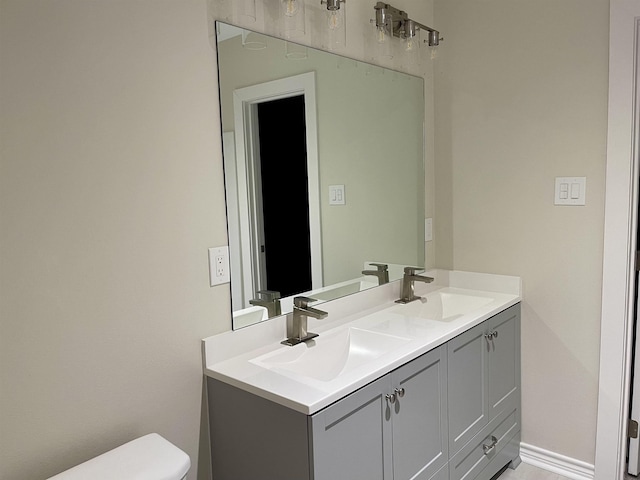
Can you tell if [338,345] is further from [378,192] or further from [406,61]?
[406,61]

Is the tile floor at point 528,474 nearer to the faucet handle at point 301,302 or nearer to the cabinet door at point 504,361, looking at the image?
the cabinet door at point 504,361

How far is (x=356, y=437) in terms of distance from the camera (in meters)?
1.50

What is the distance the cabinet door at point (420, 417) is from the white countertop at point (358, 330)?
0.06 m

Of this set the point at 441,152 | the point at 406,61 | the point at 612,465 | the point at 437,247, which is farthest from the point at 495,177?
the point at 612,465

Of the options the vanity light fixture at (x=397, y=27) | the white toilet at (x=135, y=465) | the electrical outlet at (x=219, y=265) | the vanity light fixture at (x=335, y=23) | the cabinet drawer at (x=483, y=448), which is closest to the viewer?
the white toilet at (x=135, y=465)

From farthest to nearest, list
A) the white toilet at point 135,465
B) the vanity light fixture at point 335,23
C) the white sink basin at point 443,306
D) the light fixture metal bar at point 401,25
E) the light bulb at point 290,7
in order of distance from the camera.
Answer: the white sink basin at point 443,306 < the light fixture metal bar at point 401,25 < the vanity light fixture at point 335,23 < the light bulb at point 290,7 < the white toilet at point 135,465

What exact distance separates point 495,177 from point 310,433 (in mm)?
1663

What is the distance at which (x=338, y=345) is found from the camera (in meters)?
1.93

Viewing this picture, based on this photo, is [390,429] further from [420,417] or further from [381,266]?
[381,266]

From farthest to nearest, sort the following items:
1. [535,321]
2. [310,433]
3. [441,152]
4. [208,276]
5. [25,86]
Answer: [441,152]
[535,321]
[208,276]
[310,433]
[25,86]

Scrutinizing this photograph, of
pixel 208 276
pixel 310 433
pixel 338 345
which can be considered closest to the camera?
pixel 310 433

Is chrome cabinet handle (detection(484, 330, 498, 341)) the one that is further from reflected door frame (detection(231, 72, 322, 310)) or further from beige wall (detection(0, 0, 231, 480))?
beige wall (detection(0, 0, 231, 480))

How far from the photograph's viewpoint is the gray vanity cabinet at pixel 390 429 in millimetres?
1424

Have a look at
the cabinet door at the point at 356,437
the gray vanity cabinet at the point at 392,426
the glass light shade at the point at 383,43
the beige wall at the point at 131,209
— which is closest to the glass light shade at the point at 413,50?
the glass light shade at the point at 383,43
